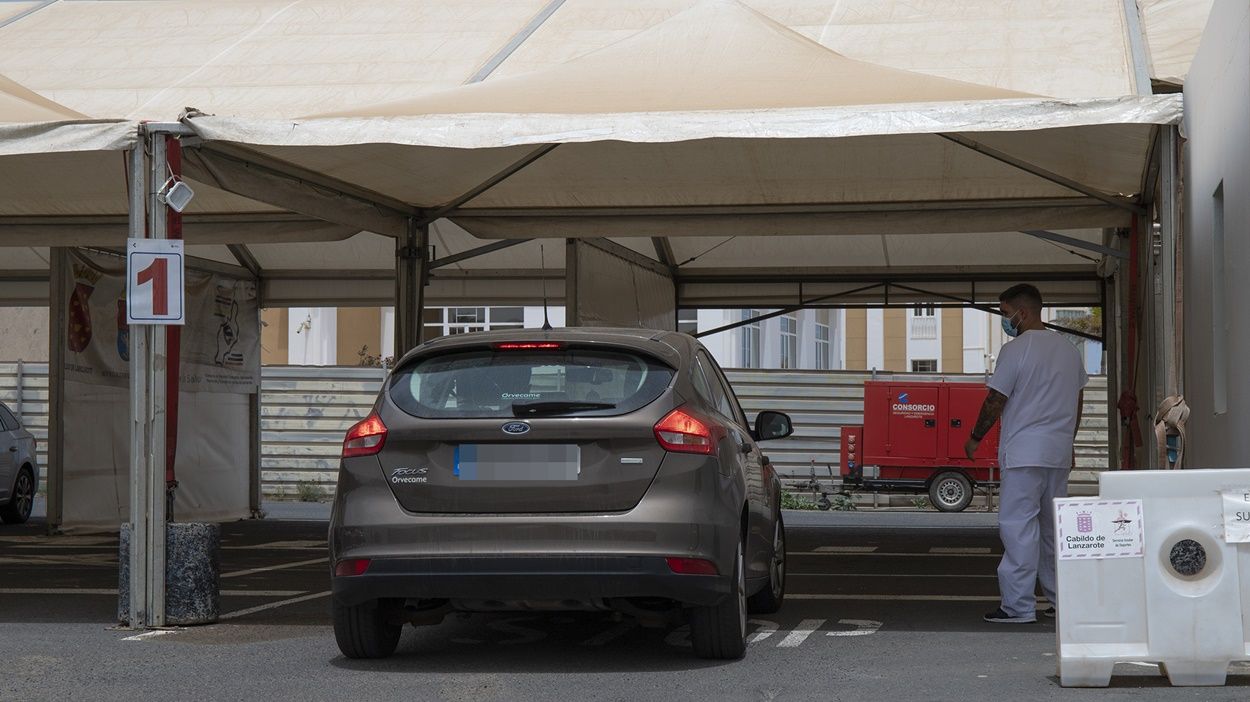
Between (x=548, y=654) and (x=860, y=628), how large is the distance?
187 centimetres

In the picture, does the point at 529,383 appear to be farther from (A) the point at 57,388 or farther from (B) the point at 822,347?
(B) the point at 822,347

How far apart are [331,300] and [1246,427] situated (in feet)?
43.2

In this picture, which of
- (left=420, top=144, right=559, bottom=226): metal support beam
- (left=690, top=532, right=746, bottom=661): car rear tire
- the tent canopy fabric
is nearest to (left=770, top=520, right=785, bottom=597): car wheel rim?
(left=690, top=532, right=746, bottom=661): car rear tire

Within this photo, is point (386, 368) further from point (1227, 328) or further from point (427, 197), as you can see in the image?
point (1227, 328)

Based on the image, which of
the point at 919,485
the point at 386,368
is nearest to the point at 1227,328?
the point at 919,485

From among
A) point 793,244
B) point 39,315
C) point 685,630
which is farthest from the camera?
point 39,315

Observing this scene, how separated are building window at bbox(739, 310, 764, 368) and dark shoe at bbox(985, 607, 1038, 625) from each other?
74.4ft

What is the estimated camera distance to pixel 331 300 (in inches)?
750

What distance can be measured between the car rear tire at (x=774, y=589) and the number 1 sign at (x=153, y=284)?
3560 mm

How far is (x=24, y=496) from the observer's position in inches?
761

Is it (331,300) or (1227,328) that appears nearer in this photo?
(1227,328)

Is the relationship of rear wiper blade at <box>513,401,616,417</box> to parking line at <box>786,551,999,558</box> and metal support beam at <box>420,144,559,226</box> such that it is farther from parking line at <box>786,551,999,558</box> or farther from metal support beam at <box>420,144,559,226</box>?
parking line at <box>786,551,999,558</box>

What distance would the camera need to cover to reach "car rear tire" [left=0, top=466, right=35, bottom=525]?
19109 millimetres

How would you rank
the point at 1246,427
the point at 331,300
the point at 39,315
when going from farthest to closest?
the point at 39,315, the point at 331,300, the point at 1246,427
